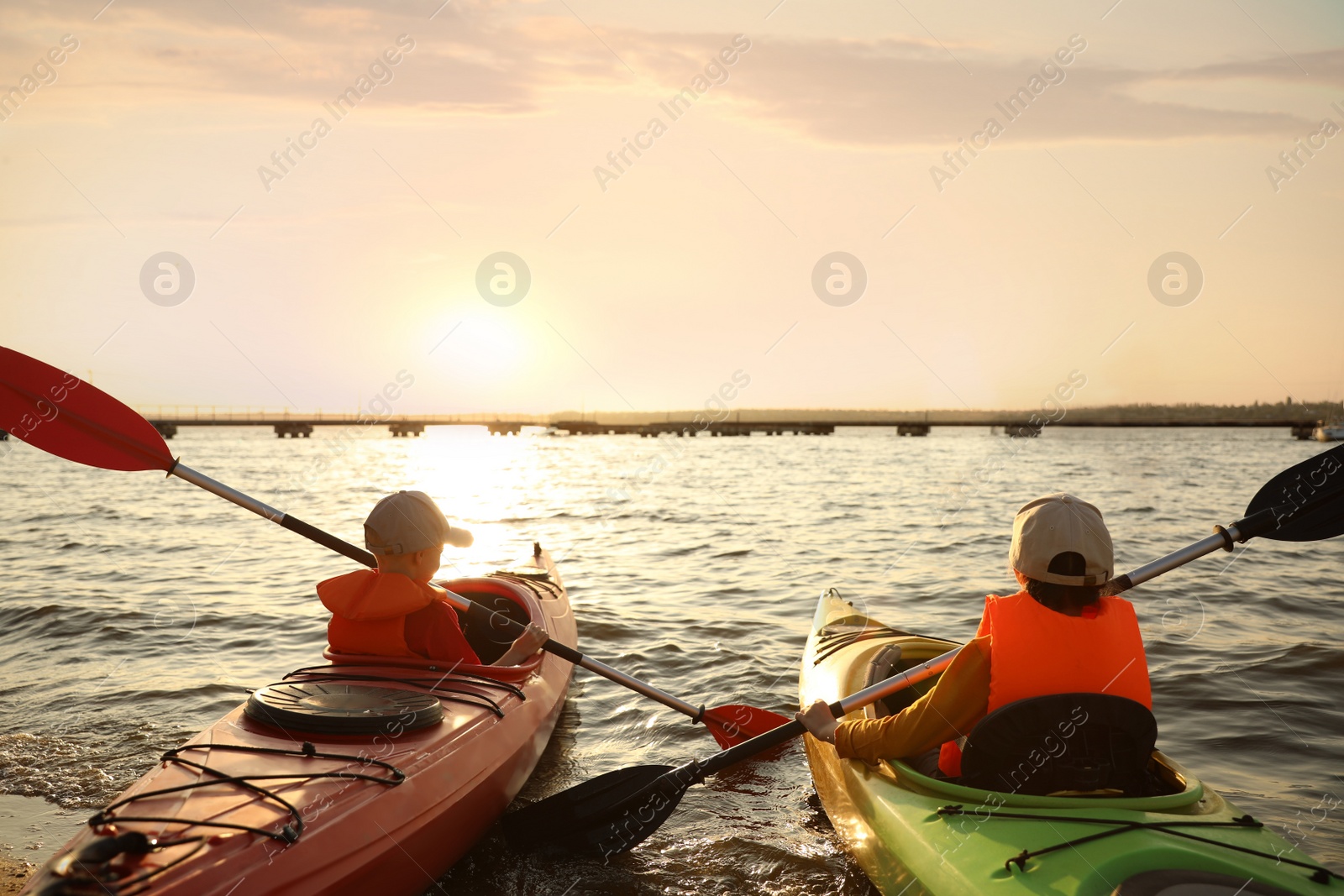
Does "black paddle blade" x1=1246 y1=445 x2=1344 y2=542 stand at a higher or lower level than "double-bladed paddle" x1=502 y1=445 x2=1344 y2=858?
higher

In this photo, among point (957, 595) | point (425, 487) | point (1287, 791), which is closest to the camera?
point (1287, 791)

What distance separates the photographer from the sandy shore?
12.4 feet

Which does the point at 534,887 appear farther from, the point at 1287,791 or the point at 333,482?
the point at 333,482

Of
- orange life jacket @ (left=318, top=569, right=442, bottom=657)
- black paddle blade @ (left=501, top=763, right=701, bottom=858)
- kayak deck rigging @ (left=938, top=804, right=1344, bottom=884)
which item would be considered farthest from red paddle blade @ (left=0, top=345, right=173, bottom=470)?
kayak deck rigging @ (left=938, top=804, right=1344, bottom=884)

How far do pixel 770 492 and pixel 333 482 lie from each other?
15.9 m

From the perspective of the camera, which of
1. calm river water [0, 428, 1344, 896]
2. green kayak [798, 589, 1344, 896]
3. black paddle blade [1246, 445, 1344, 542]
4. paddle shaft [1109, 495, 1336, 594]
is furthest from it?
calm river water [0, 428, 1344, 896]

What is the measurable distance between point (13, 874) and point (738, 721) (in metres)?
3.69

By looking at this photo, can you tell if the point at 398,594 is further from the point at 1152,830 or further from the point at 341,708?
the point at 1152,830

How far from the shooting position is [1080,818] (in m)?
2.85

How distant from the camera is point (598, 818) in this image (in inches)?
167

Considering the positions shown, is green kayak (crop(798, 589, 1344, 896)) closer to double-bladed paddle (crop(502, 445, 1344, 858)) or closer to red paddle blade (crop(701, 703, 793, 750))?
double-bladed paddle (crop(502, 445, 1344, 858))

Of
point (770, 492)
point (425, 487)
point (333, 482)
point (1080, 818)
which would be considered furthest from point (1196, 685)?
point (333, 482)

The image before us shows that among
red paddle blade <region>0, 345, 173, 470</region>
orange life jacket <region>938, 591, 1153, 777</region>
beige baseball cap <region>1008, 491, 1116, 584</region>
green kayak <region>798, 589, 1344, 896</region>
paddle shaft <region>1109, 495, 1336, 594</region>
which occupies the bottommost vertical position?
green kayak <region>798, 589, 1344, 896</region>

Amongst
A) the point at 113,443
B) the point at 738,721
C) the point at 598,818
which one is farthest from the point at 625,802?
the point at 113,443
